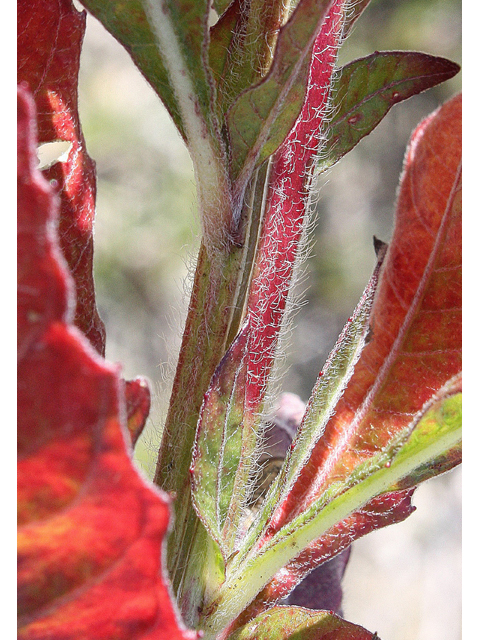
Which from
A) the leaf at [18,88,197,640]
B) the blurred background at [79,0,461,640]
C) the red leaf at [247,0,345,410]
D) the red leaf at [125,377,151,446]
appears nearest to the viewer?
the leaf at [18,88,197,640]

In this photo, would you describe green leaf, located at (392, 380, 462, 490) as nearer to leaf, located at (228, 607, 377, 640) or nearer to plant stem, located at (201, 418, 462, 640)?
plant stem, located at (201, 418, 462, 640)

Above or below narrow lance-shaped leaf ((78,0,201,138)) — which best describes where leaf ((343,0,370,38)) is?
above

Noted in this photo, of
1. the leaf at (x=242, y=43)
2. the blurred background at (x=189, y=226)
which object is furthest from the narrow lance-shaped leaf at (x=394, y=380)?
the blurred background at (x=189, y=226)

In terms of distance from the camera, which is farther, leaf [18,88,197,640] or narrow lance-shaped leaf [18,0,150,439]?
narrow lance-shaped leaf [18,0,150,439]

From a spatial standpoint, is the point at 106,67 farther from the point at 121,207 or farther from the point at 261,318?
the point at 261,318

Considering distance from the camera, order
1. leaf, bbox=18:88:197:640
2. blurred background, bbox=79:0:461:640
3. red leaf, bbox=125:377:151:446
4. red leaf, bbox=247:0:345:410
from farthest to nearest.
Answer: blurred background, bbox=79:0:461:640 → red leaf, bbox=247:0:345:410 → red leaf, bbox=125:377:151:446 → leaf, bbox=18:88:197:640

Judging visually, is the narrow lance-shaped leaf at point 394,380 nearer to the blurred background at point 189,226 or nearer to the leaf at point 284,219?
the leaf at point 284,219

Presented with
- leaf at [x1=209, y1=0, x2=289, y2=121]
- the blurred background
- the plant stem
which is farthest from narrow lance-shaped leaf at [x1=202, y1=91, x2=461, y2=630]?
the blurred background
